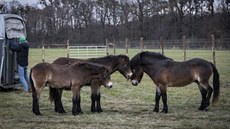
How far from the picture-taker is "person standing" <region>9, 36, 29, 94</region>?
12320mm

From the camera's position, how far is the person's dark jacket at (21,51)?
12.3m

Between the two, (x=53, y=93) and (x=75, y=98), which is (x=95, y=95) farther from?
(x=53, y=93)

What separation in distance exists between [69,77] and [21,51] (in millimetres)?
4332

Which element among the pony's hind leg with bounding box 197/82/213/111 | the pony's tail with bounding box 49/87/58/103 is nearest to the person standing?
the pony's tail with bounding box 49/87/58/103

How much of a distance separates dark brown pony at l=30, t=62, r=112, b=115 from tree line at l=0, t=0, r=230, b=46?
163 ft

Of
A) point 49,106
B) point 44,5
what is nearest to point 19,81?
point 49,106

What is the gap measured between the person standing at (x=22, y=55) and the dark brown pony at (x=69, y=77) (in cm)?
379

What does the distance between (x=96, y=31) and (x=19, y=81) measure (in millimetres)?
53338

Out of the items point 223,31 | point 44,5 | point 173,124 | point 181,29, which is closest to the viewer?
point 173,124

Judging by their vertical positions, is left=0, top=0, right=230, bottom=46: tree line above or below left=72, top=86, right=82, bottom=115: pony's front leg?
above

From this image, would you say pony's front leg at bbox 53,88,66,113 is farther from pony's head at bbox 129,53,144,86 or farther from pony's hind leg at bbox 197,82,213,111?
pony's hind leg at bbox 197,82,213,111

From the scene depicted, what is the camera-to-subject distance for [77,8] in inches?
2667

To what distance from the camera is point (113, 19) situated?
67.9 meters

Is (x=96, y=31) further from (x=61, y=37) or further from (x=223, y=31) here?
(x=223, y=31)
